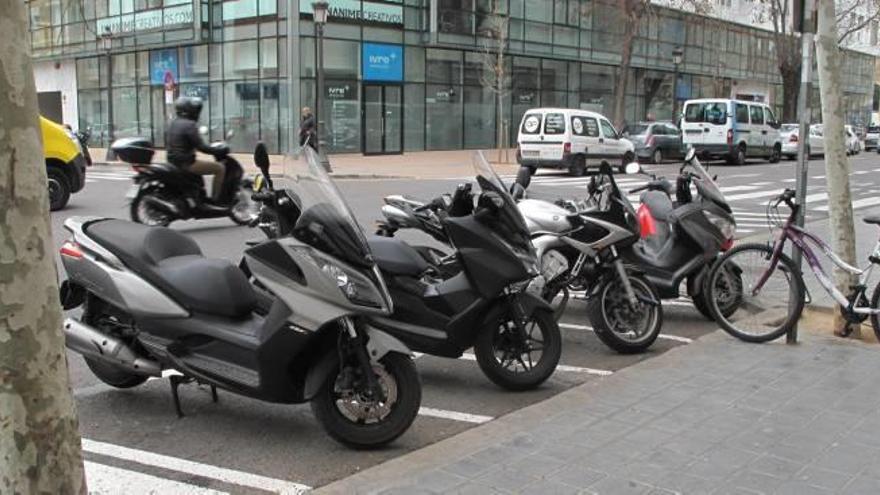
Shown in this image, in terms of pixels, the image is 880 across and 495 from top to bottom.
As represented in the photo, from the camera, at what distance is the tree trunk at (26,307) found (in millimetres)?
2338

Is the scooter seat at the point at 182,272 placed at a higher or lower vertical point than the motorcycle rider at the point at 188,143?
lower

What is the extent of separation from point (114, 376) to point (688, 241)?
454 centimetres

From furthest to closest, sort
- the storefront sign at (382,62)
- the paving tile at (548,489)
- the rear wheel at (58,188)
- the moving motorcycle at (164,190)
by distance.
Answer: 1. the storefront sign at (382,62)
2. the rear wheel at (58,188)
3. the moving motorcycle at (164,190)
4. the paving tile at (548,489)

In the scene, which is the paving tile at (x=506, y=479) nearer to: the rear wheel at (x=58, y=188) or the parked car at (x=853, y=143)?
the rear wheel at (x=58, y=188)

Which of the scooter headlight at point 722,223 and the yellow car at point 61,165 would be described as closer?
the scooter headlight at point 722,223

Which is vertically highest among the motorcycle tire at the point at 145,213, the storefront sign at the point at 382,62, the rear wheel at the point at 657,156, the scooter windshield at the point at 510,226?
the storefront sign at the point at 382,62

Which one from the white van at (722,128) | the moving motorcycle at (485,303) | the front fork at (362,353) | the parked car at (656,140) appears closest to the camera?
the front fork at (362,353)

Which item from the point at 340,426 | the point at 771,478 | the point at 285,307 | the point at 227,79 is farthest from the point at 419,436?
the point at 227,79

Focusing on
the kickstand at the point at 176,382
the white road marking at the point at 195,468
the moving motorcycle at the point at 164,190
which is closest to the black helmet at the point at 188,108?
→ the moving motorcycle at the point at 164,190

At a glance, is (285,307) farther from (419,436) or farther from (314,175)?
(419,436)

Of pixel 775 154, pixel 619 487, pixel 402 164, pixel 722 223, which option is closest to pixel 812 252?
pixel 722 223

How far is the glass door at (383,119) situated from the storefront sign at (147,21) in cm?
733

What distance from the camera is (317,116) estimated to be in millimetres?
28234

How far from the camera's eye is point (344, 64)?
3044 cm
